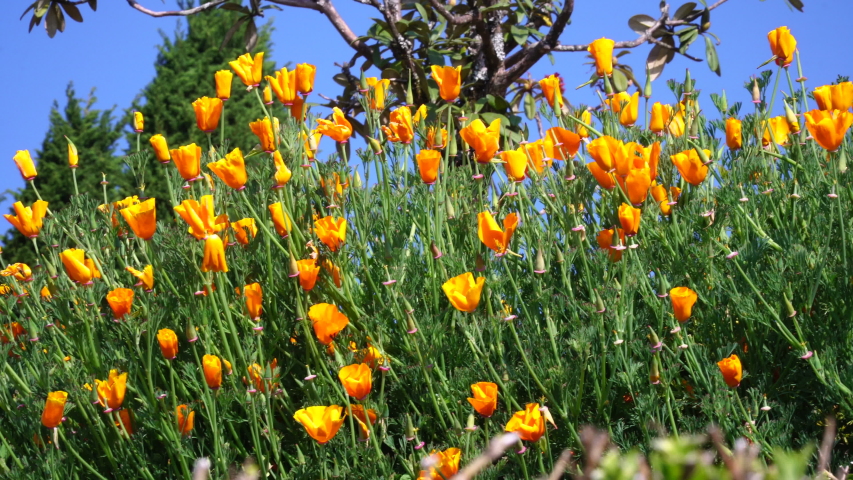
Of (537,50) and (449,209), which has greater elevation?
(537,50)

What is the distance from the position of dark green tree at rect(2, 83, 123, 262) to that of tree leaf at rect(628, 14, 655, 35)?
9.08 m

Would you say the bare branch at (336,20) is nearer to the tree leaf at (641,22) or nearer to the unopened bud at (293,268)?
the tree leaf at (641,22)

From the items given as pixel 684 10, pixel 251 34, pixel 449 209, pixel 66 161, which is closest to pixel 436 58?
pixel 251 34

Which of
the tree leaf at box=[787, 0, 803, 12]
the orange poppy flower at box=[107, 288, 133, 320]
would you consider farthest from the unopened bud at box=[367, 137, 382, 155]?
the tree leaf at box=[787, 0, 803, 12]

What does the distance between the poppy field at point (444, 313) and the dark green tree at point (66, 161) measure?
10186mm

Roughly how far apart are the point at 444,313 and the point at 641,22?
3583 millimetres

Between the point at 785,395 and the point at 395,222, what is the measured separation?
1.30 m

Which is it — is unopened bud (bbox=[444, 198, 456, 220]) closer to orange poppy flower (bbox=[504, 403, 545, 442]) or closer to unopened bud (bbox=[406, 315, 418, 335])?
unopened bud (bbox=[406, 315, 418, 335])

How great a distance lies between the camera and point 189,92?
15.5 m

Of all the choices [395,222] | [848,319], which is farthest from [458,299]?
[848,319]

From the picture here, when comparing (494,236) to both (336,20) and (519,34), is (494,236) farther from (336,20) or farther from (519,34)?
(336,20)

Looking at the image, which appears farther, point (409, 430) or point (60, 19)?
point (60, 19)

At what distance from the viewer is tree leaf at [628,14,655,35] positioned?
538 centimetres

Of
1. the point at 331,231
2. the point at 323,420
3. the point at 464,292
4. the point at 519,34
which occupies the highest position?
the point at 519,34
